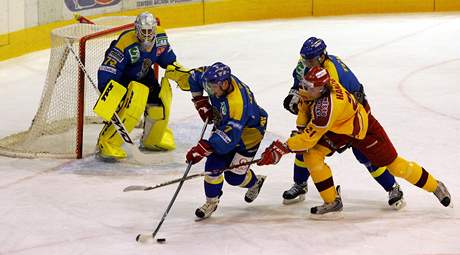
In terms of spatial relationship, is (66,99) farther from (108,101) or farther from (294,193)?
(294,193)

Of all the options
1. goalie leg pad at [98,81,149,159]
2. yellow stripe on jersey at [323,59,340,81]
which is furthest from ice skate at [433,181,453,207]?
goalie leg pad at [98,81,149,159]

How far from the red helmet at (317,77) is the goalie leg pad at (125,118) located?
1713mm

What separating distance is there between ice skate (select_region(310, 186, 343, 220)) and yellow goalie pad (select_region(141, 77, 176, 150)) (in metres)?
1.73

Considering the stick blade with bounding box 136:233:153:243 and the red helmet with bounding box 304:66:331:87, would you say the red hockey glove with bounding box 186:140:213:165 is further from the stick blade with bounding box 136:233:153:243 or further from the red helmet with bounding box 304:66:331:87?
the red helmet with bounding box 304:66:331:87

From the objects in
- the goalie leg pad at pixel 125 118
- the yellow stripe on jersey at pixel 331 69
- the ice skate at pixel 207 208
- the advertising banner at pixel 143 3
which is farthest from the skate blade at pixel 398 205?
the advertising banner at pixel 143 3

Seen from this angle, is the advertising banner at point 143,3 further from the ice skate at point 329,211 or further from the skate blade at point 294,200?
the ice skate at point 329,211

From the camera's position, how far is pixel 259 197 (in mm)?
5574

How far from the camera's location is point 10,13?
945 cm

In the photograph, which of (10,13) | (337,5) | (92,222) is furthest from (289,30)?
(92,222)

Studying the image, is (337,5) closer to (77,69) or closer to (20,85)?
(20,85)

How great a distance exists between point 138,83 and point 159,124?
1.34 feet

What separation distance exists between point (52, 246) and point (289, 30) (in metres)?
7.03

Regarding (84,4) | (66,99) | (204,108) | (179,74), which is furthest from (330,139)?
(84,4)

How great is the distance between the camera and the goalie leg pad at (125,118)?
620cm
